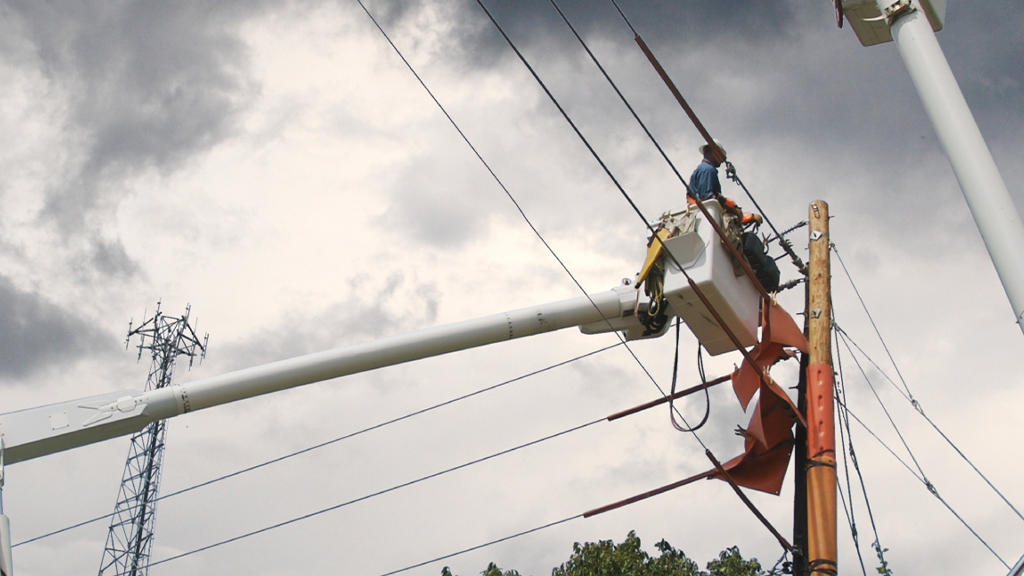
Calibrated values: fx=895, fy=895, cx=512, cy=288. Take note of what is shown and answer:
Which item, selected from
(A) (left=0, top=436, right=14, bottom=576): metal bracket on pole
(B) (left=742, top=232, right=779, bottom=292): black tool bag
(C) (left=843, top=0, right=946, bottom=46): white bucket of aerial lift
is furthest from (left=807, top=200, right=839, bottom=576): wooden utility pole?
(A) (left=0, top=436, right=14, bottom=576): metal bracket on pole

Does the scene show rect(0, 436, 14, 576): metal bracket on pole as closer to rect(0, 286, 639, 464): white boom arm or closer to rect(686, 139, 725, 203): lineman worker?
rect(0, 286, 639, 464): white boom arm

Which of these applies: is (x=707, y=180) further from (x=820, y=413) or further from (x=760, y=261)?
(x=820, y=413)

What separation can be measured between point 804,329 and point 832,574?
293 cm

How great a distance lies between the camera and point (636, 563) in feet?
52.9

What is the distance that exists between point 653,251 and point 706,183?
3.27ft

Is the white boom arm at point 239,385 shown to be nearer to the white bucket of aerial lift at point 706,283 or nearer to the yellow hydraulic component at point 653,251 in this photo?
the yellow hydraulic component at point 653,251

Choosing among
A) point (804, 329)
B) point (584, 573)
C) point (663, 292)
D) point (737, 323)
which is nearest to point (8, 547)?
point (663, 292)

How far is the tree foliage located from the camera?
1608 cm

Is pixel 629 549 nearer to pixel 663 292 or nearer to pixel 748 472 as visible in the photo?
pixel 748 472

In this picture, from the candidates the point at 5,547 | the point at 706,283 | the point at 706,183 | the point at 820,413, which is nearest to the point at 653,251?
the point at 706,283

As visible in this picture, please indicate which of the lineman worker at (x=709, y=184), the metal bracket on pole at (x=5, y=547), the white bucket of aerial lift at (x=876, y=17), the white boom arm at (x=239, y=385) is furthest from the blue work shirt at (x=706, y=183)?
the metal bracket on pole at (x=5, y=547)

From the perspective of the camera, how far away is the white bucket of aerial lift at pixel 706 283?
27.1 ft

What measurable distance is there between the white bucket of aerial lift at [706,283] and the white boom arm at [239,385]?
70 cm

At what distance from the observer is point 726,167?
883 cm
